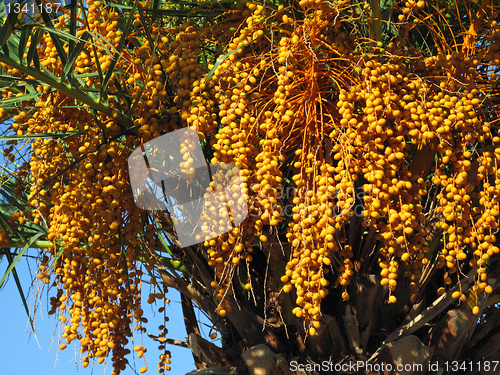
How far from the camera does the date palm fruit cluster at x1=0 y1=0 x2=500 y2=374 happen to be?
1.77 meters

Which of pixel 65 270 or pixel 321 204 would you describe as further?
pixel 65 270

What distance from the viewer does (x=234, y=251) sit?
1.90 meters

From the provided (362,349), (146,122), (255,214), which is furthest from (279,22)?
(362,349)

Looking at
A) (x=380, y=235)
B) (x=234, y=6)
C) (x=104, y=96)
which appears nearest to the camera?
(x=380, y=235)

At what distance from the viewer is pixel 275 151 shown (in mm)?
1813

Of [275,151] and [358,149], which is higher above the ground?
[275,151]

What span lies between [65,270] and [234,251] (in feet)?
2.37

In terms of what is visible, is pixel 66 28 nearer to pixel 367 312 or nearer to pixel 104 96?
pixel 104 96

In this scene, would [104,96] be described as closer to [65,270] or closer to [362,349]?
[65,270]

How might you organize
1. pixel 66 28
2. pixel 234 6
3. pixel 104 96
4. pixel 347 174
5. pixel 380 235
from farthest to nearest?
pixel 234 6, pixel 66 28, pixel 104 96, pixel 380 235, pixel 347 174

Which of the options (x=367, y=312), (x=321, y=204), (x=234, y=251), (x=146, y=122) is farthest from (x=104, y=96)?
(x=367, y=312)

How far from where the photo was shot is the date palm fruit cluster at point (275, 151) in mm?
1774

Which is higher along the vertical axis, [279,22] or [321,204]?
[279,22]

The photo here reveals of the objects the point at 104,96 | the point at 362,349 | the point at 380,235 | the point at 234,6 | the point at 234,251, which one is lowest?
the point at 362,349
